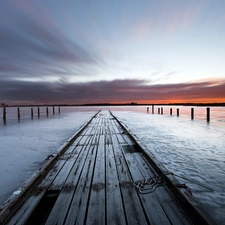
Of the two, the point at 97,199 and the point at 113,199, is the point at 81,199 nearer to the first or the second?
the point at 97,199

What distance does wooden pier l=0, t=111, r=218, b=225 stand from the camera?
210 centimetres

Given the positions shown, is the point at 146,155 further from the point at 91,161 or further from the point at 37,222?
the point at 37,222

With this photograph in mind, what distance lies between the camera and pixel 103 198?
2.55 metres

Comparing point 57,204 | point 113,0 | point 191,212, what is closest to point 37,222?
point 57,204

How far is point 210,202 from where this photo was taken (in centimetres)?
303

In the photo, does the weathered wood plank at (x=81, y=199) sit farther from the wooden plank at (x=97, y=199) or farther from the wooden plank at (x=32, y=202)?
the wooden plank at (x=32, y=202)

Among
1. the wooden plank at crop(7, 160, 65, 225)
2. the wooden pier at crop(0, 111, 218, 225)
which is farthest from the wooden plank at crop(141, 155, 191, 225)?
the wooden plank at crop(7, 160, 65, 225)

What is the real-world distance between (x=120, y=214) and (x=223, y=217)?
1.77 meters

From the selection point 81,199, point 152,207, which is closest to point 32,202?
point 81,199

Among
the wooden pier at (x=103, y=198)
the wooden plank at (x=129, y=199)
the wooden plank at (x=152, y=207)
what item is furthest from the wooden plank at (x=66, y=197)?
the wooden plank at (x=152, y=207)

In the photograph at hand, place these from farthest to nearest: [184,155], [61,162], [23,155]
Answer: [23,155] → [184,155] → [61,162]

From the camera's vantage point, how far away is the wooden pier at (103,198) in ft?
6.89

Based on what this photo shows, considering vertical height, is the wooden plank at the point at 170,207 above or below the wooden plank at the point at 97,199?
above

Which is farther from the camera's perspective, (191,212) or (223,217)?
(223,217)
